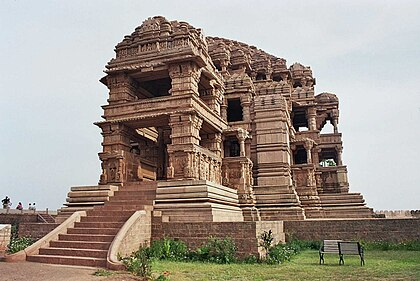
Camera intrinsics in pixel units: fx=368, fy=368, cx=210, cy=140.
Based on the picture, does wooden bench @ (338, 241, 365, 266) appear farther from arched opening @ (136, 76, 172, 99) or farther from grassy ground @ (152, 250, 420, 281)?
arched opening @ (136, 76, 172, 99)

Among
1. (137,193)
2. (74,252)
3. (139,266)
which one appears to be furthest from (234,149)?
(139,266)

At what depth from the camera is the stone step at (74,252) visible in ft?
34.7

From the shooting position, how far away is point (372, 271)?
9.18 m

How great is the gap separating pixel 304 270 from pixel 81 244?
6.68 m

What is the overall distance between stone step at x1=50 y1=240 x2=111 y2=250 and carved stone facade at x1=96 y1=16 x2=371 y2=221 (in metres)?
3.00

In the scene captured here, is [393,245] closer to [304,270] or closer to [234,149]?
[304,270]

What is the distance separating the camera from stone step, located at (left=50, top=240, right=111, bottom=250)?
36.2ft

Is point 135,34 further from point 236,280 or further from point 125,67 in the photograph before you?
point 236,280

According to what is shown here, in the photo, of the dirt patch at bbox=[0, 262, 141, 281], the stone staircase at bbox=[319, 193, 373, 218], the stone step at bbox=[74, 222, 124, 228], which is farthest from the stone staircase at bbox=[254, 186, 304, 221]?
the dirt patch at bbox=[0, 262, 141, 281]

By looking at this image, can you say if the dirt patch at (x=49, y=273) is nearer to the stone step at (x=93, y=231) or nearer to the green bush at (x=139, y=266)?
the green bush at (x=139, y=266)

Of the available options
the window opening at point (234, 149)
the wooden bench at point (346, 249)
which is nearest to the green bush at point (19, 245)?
the wooden bench at point (346, 249)

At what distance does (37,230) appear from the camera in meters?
14.1

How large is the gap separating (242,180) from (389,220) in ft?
22.3

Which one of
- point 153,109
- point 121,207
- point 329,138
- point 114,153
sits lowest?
point 121,207
